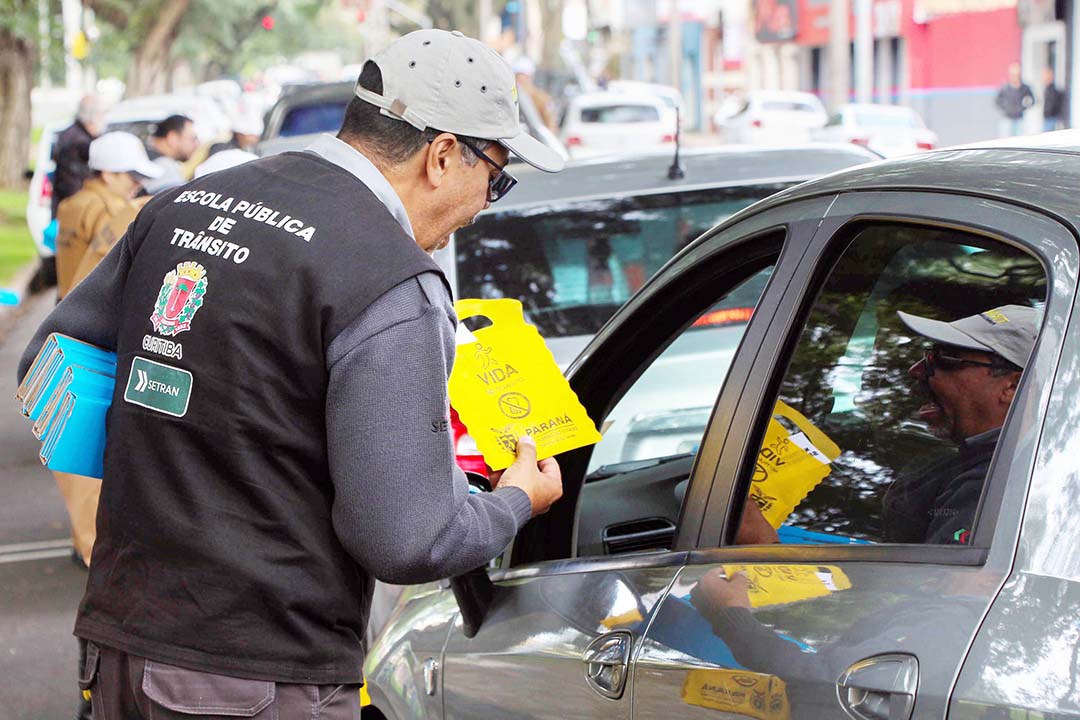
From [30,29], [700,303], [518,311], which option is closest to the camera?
[518,311]

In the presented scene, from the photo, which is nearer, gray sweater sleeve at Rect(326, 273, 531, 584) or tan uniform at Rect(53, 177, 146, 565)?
gray sweater sleeve at Rect(326, 273, 531, 584)

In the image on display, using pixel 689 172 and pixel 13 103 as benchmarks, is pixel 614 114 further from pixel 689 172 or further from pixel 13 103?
pixel 689 172

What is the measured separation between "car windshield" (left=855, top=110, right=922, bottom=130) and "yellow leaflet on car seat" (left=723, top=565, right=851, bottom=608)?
1087 inches

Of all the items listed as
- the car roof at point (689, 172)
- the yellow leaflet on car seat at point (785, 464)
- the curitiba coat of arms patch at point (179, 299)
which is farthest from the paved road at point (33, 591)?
the yellow leaflet on car seat at point (785, 464)

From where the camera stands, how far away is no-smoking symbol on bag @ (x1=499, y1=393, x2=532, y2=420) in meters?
2.72

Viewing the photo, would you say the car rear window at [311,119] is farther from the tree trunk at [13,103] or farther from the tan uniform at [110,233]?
the tree trunk at [13,103]

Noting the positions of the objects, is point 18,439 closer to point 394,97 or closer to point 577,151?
point 394,97

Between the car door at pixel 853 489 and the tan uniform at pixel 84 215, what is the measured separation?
6.10m

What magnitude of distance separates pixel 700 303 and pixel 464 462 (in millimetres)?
566

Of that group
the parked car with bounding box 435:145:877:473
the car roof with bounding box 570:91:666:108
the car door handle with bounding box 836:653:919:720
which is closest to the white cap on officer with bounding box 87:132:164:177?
the parked car with bounding box 435:145:877:473

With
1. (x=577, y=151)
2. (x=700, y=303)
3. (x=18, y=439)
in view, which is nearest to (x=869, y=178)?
(x=700, y=303)

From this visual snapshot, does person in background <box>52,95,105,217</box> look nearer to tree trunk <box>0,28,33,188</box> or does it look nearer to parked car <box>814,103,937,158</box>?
tree trunk <box>0,28,33,188</box>

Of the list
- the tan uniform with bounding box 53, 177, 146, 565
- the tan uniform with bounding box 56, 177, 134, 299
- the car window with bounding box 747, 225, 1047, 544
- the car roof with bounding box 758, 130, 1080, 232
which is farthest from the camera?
the tan uniform with bounding box 56, 177, 134, 299

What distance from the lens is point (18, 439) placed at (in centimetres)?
1047
